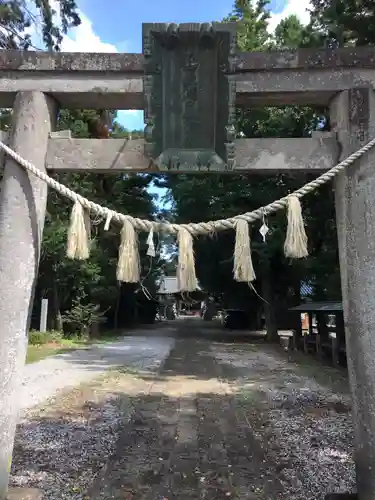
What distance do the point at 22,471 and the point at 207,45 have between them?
4.34 meters

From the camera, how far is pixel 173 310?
6138 centimetres

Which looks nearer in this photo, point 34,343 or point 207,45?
point 207,45

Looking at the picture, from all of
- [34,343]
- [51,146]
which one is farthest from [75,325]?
[51,146]

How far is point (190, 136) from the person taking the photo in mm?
3895

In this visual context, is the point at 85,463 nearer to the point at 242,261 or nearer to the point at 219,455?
the point at 219,455

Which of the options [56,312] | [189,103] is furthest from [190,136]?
[56,312]

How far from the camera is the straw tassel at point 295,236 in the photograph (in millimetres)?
3714

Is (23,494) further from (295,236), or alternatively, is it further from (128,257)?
(295,236)

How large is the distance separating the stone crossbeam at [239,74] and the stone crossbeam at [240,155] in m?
0.38

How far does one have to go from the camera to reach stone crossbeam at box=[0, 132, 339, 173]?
3936 mm

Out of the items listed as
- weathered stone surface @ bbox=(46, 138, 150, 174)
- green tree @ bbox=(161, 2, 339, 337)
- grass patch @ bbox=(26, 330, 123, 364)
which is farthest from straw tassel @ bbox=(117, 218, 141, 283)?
grass patch @ bbox=(26, 330, 123, 364)

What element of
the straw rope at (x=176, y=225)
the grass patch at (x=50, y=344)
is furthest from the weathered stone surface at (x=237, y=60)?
the grass patch at (x=50, y=344)

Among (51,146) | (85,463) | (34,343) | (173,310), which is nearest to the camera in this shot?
(51,146)

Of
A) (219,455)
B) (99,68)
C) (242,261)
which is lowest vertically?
(219,455)
